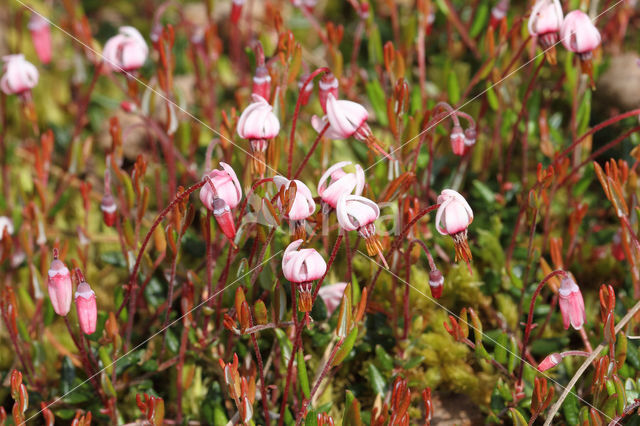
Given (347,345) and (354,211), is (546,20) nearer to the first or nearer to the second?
(354,211)

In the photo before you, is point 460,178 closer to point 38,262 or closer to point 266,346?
point 266,346

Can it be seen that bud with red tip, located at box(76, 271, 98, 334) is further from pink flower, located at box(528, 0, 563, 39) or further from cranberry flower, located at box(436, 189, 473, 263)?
pink flower, located at box(528, 0, 563, 39)

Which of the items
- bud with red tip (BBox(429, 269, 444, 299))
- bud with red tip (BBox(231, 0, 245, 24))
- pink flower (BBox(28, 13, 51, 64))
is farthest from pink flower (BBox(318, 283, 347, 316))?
pink flower (BBox(28, 13, 51, 64))

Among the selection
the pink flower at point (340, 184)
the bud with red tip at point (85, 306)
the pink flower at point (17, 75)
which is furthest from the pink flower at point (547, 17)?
the pink flower at point (17, 75)

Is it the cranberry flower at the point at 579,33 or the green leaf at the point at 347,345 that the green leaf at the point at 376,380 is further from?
the cranberry flower at the point at 579,33

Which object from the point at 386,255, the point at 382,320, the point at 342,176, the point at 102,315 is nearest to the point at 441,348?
the point at 382,320
